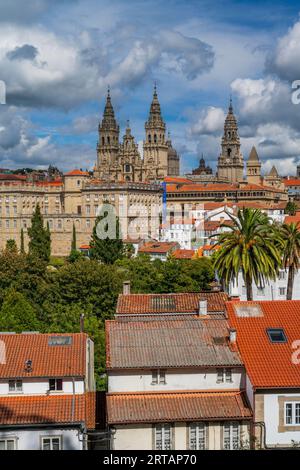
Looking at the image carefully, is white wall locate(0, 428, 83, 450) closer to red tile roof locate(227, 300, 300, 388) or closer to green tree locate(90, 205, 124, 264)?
red tile roof locate(227, 300, 300, 388)

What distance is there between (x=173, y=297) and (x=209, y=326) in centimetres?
571

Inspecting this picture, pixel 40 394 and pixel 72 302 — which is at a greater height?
pixel 72 302

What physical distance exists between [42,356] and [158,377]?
5.25m

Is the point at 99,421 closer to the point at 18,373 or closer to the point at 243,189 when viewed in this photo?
the point at 18,373

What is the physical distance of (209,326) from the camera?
31.6 metres

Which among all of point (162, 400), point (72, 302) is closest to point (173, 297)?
point (162, 400)

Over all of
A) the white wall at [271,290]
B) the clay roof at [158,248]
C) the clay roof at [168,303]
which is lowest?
the clay roof at [168,303]

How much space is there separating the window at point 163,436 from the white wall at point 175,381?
2136 millimetres

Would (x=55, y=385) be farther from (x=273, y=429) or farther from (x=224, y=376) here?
(x=273, y=429)

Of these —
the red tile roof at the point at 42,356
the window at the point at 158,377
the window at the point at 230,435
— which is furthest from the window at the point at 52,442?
the window at the point at 230,435

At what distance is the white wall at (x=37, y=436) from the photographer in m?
26.2

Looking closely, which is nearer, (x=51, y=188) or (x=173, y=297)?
(x=173, y=297)

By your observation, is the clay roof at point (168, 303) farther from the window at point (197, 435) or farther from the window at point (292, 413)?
the window at point (197, 435)

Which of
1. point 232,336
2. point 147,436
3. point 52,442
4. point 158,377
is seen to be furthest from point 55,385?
point 232,336
